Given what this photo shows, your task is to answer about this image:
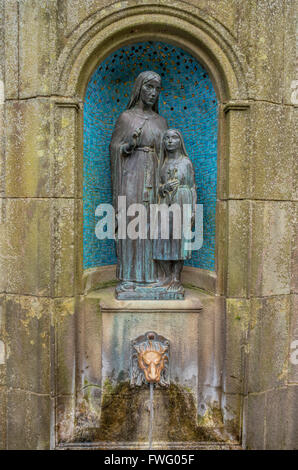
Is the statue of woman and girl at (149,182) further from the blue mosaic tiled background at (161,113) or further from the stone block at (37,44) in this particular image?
the stone block at (37,44)

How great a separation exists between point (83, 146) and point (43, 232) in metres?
1.05

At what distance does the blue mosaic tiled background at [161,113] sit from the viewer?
12.0 ft

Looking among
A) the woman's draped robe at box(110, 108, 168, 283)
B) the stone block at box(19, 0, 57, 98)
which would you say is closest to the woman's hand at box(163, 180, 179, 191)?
the woman's draped robe at box(110, 108, 168, 283)

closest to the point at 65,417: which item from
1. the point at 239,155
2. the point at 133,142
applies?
the point at 133,142

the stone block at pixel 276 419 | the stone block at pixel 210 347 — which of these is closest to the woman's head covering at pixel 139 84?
the stone block at pixel 210 347

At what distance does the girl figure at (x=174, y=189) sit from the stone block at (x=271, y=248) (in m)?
0.69

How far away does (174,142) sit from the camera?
3.49 m

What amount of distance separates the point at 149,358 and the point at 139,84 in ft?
9.60

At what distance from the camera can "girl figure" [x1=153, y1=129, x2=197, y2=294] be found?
349 centimetres

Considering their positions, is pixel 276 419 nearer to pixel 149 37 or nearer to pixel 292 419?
pixel 292 419

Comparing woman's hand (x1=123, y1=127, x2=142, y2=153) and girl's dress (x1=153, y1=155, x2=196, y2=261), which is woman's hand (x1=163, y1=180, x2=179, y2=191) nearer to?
girl's dress (x1=153, y1=155, x2=196, y2=261)

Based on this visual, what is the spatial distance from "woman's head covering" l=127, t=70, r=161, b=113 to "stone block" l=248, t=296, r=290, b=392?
2518 millimetres

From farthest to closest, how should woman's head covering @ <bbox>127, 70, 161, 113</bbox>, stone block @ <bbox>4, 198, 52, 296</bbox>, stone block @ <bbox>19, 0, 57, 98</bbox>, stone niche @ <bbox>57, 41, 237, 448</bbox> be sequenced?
woman's head covering @ <bbox>127, 70, 161, 113</bbox>, stone niche @ <bbox>57, 41, 237, 448</bbox>, stone block @ <bbox>4, 198, 52, 296</bbox>, stone block @ <bbox>19, 0, 57, 98</bbox>
